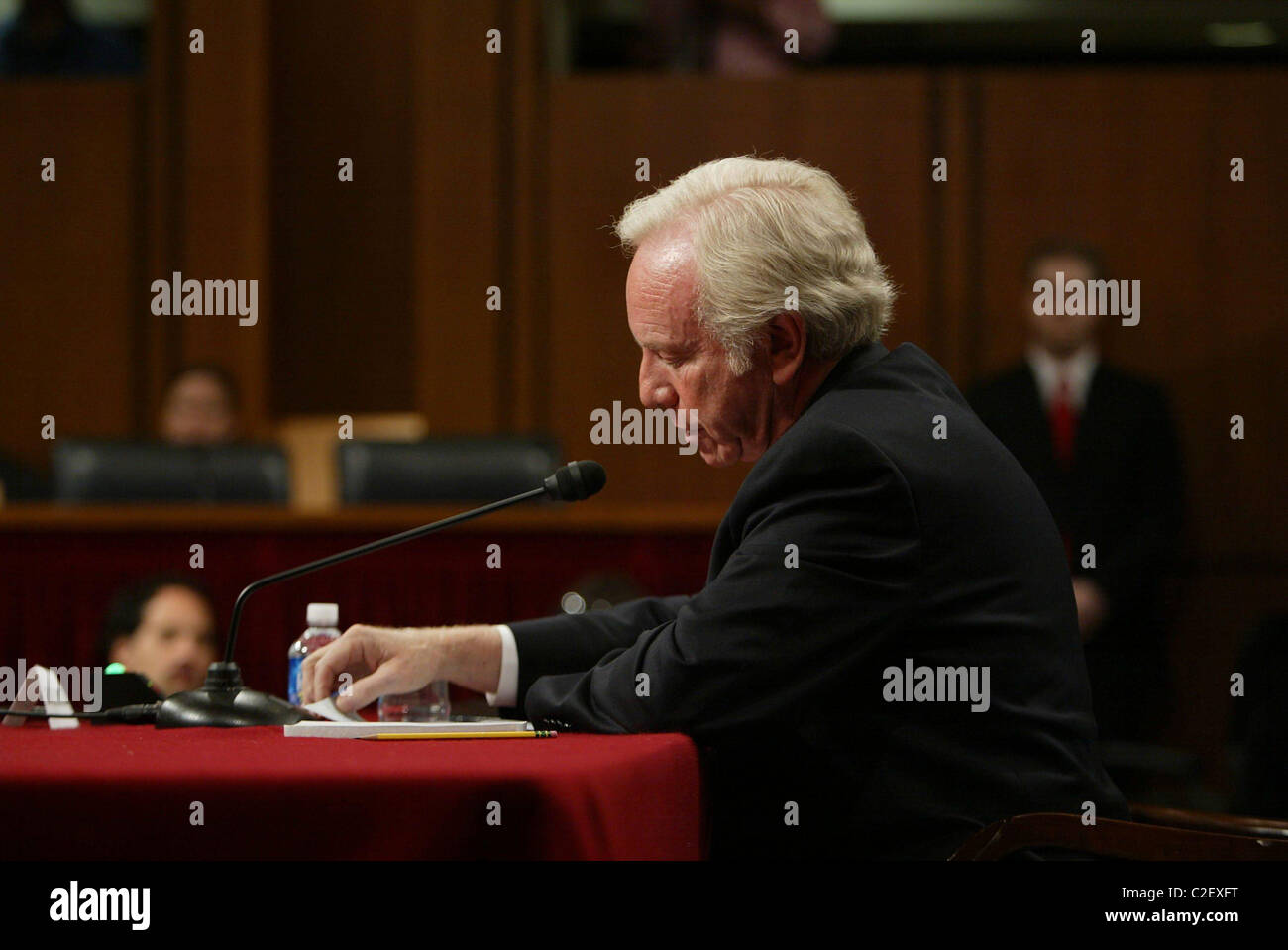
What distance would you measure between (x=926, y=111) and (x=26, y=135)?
344cm

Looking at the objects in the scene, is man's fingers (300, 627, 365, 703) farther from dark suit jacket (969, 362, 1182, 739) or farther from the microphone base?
dark suit jacket (969, 362, 1182, 739)

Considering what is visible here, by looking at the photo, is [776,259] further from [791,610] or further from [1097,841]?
[1097,841]

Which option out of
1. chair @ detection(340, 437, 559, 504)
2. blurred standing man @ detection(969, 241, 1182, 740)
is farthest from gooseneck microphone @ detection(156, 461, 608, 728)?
blurred standing man @ detection(969, 241, 1182, 740)

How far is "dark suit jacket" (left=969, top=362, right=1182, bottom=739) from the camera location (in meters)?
4.73

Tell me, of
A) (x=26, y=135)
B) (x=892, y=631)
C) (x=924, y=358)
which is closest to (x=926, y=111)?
(x=26, y=135)

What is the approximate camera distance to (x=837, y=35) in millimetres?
6340

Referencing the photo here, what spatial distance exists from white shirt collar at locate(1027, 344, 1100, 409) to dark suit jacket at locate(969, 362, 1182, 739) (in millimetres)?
52

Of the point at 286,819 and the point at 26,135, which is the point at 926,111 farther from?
the point at 286,819

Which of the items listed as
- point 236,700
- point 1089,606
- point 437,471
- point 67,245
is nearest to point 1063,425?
point 1089,606

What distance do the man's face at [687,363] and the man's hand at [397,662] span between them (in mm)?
362

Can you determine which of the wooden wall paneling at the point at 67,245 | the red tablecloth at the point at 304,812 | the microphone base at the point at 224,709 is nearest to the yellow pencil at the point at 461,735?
the microphone base at the point at 224,709

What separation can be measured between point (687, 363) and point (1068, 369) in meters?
3.41

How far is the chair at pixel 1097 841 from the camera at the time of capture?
1451mm
